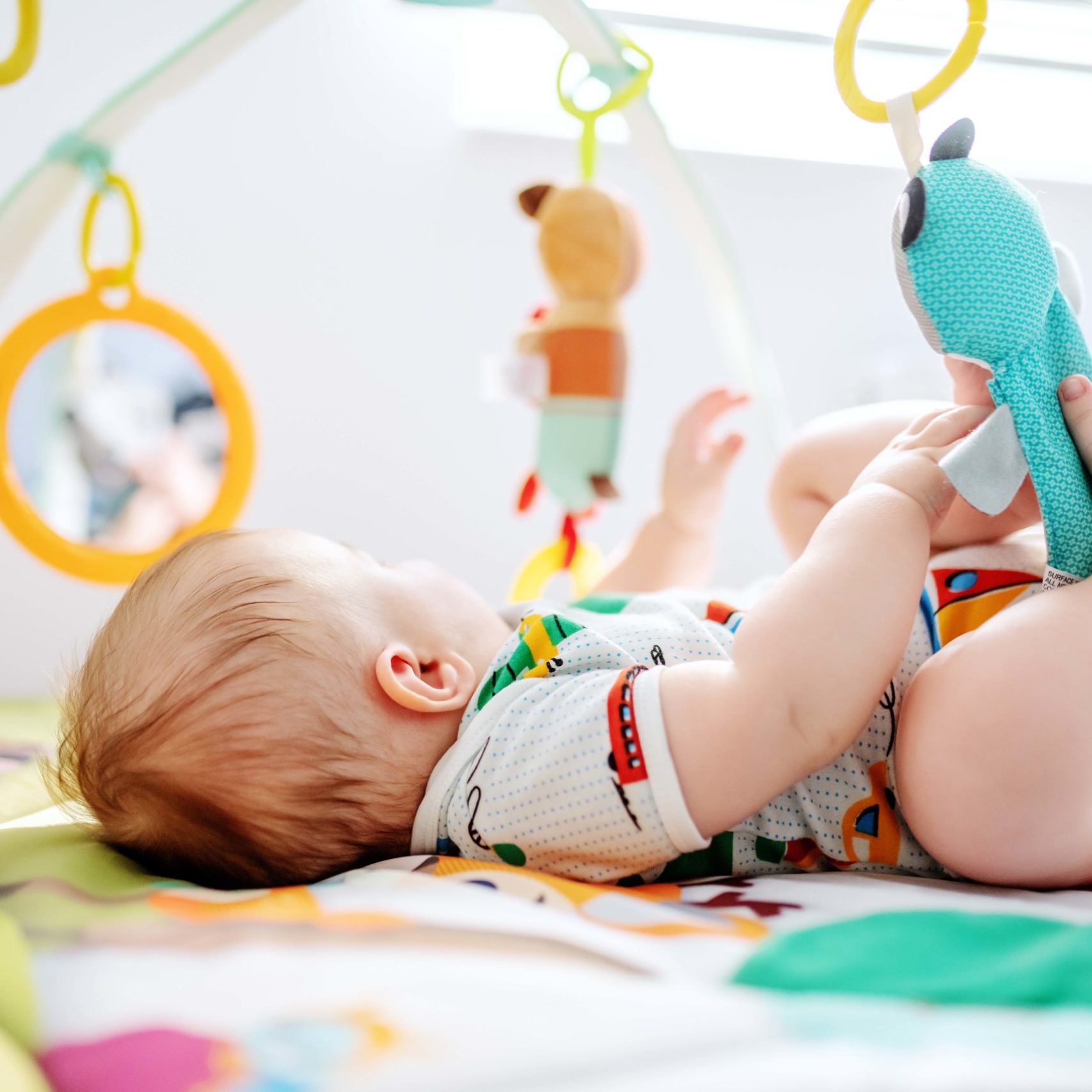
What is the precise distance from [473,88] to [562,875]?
1.26 metres

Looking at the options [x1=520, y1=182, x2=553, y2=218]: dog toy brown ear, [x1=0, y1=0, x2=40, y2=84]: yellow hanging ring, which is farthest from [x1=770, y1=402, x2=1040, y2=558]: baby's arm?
[x1=0, y1=0, x2=40, y2=84]: yellow hanging ring

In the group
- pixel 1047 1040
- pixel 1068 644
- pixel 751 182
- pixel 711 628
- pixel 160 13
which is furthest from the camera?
pixel 751 182

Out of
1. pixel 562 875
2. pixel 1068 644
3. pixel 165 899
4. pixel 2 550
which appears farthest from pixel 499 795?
pixel 2 550

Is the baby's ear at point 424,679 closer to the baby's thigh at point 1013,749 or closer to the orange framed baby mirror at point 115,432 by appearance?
the baby's thigh at point 1013,749

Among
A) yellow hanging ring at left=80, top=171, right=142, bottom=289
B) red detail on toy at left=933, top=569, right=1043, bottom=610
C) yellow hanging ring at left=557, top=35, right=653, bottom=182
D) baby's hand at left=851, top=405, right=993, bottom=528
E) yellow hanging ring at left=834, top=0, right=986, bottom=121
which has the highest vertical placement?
yellow hanging ring at left=557, top=35, right=653, bottom=182

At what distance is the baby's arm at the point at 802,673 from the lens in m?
0.53

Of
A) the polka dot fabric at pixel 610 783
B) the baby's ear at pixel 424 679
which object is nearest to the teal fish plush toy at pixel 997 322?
the polka dot fabric at pixel 610 783

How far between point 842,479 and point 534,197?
0.39 meters

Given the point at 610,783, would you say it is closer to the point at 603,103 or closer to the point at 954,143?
the point at 954,143

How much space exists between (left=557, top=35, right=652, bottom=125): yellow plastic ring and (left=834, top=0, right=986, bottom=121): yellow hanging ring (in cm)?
25

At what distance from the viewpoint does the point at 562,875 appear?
1.89ft

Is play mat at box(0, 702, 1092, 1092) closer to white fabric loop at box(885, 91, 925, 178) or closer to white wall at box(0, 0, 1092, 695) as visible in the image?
white fabric loop at box(885, 91, 925, 178)

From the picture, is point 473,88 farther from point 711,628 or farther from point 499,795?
point 499,795

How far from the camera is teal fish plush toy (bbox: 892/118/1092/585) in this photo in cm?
53
